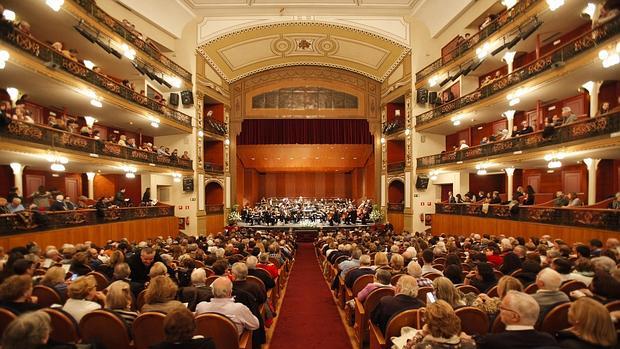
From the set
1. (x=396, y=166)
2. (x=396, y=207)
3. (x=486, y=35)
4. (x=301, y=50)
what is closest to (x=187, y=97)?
(x=301, y=50)

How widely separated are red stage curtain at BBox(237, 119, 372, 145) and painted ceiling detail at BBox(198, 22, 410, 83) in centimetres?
380

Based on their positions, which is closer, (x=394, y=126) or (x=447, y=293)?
(x=447, y=293)

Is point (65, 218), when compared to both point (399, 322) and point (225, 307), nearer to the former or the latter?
point (225, 307)

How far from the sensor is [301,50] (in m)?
23.5

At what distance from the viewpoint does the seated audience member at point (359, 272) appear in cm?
600

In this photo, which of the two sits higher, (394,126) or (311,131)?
(311,131)

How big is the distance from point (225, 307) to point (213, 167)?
773 inches

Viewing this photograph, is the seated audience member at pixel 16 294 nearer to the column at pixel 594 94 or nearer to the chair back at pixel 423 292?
the chair back at pixel 423 292

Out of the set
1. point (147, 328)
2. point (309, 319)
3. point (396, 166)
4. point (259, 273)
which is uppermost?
point (396, 166)

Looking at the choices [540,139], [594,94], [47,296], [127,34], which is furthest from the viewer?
[127,34]

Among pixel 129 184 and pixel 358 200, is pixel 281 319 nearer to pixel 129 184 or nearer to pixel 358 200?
pixel 129 184

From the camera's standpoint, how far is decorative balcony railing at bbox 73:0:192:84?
525 inches

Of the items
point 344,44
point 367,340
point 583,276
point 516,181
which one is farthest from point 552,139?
point 344,44

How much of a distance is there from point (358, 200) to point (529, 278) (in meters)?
25.5
